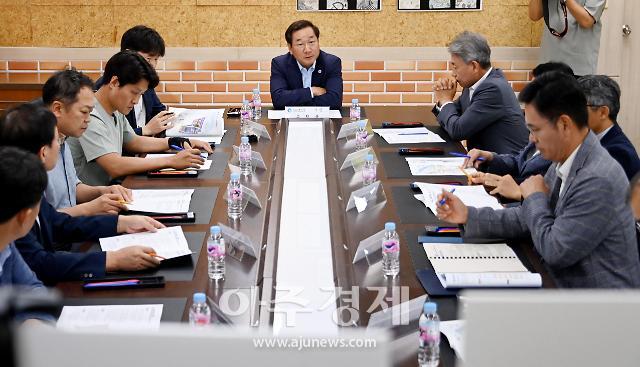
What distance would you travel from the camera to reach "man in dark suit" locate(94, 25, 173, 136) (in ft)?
14.1

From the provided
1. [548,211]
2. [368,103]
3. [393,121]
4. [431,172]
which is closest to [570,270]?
[548,211]

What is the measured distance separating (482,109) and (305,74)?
4.49 ft

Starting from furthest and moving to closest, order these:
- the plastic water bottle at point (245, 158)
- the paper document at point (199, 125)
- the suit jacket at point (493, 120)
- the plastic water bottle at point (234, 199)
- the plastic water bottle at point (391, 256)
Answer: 1. the paper document at point (199, 125)
2. the suit jacket at point (493, 120)
3. the plastic water bottle at point (245, 158)
4. the plastic water bottle at point (234, 199)
5. the plastic water bottle at point (391, 256)

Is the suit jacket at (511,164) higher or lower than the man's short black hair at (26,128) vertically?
lower

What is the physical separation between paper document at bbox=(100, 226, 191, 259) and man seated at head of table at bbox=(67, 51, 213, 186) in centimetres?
89

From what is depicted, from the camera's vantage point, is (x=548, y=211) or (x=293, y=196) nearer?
(x=548, y=211)

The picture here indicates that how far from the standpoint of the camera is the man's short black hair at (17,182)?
6.46 feet

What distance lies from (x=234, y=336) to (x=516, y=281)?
1.38 meters

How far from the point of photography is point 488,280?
7.36 feet

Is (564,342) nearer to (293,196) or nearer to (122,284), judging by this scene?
(122,284)

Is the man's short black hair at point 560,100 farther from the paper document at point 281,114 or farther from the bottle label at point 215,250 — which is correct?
the paper document at point 281,114

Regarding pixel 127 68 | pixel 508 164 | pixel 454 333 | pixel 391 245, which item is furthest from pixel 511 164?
pixel 454 333

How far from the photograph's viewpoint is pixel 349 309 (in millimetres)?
2168

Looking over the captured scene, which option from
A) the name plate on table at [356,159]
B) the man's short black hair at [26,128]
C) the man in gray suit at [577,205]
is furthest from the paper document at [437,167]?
the man's short black hair at [26,128]
